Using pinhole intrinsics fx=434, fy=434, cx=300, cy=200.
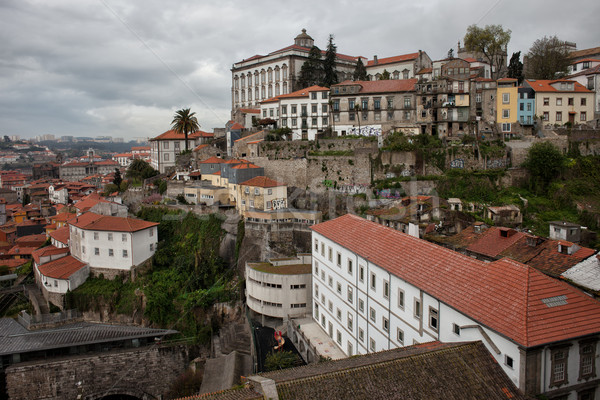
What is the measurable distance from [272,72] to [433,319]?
54.7m

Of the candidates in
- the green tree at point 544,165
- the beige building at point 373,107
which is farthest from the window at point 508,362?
the beige building at point 373,107

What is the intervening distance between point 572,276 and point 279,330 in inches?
657

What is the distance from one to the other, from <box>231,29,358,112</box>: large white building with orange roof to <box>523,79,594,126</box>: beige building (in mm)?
28378

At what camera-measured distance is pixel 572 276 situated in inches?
709

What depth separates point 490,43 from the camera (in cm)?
5322

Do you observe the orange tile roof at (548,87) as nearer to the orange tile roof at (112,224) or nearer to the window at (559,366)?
the window at (559,366)

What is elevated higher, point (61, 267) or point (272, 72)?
point (272, 72)

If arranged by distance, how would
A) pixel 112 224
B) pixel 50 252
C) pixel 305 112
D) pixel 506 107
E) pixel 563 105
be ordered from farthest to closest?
pixel 305 112 → pixel 506 107 → pixel 563 105 → pixel 50 252 → pixel 112 224

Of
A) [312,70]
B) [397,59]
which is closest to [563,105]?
[397,59]

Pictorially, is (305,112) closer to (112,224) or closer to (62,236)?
(112,224)

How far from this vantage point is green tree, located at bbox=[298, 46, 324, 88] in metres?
59.7

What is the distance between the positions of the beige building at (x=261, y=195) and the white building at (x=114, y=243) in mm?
8048

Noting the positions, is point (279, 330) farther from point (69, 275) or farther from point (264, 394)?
point (69, 275)

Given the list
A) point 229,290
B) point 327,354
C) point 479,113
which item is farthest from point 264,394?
point 479,113
